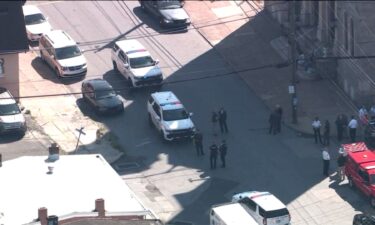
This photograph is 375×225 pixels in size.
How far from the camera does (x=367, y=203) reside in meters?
66.5

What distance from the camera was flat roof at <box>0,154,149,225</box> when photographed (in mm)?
57500

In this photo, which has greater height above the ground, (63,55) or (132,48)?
(132,48)

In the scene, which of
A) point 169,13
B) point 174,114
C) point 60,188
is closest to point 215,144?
point 174,114

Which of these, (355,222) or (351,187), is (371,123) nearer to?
(351,187)

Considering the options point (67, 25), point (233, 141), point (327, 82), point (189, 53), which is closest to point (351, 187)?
point (233, 141)

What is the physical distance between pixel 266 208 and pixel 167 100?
43.6ft

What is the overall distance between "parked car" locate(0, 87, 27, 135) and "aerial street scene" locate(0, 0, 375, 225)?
0.33 feet

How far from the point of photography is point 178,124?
7350 centimetres

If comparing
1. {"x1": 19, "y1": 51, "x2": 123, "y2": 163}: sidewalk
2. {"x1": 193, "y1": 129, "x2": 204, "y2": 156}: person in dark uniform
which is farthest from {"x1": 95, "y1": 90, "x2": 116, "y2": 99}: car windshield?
{"x1": 193, "y1": 129, "x2": 204, "y2": 156}: person in dark uniform

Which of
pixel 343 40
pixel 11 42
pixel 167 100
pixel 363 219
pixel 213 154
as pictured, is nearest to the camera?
pixel 363 219

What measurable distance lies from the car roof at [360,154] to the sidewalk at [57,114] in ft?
38.0

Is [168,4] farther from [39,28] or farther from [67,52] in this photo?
[67,52]

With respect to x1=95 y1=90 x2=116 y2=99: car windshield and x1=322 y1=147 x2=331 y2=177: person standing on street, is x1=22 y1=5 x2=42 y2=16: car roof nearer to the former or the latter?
x1=95 y1=90 x2=116 y2=99: car windshield

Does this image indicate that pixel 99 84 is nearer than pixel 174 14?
Yes
